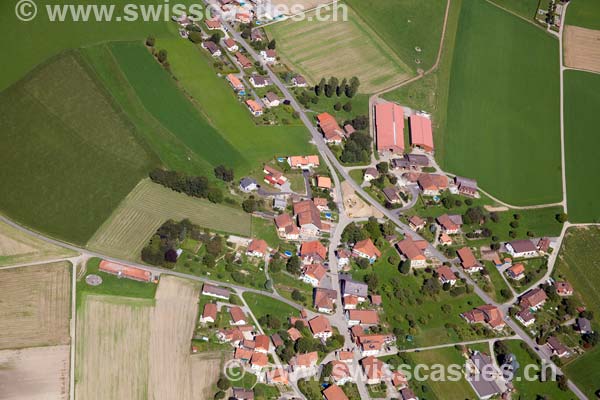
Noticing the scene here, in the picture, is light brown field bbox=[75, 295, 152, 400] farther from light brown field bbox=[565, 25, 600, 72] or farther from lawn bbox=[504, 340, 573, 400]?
light brown field bbox=[565, 25, 600, 72]

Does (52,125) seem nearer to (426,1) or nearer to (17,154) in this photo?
(17,154)

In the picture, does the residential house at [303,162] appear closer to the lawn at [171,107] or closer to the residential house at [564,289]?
the lawn at [171,107]

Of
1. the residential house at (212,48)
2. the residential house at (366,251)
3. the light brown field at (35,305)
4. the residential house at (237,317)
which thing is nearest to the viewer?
the light brown field at (35,305)

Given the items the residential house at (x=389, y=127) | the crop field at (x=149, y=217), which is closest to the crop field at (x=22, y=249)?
the crop field at (x=149, y=217)

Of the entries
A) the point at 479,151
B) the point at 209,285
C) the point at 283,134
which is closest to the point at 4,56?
the point at 283,134

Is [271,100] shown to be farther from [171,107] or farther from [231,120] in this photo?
[171,107]

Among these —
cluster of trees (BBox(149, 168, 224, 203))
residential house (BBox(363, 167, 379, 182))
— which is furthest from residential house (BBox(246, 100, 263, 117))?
residential house (BBox(363, 167, 379, 182))

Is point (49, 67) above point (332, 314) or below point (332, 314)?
above
